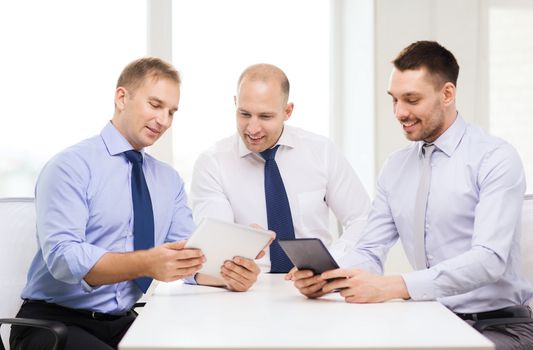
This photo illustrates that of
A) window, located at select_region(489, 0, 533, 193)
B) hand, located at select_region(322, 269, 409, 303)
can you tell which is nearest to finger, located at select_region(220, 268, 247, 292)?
hand, located at select_region(322, 269, 409, 303)

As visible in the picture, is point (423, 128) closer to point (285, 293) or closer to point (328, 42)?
point (285, 293)

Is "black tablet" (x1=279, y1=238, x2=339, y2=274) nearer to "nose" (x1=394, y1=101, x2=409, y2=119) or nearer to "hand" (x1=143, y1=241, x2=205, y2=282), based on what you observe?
"hand" (x1=143, y1=241, x2=205, y2=282)

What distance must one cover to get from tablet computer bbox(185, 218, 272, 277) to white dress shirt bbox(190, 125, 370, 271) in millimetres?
943

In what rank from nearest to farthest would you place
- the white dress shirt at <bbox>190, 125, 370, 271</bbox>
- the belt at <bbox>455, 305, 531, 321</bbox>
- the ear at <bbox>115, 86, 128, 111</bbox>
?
the belt at <bbox>455, 305, 531, 321</bbox> < the ear at <bbox>115, 86, 128, 111</bbox> < the white dress shirt at <bbox>190, 125, 370, 271</bbox>

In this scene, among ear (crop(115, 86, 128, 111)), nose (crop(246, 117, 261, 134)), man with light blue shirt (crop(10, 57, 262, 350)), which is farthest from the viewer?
nose (crop(246, 117, 261, 134))

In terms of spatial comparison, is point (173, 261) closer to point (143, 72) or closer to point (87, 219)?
point (87, 219)

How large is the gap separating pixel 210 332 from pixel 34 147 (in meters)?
3.22

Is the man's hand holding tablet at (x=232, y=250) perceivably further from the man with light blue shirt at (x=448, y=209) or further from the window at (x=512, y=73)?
the window at (x=512, y=73)

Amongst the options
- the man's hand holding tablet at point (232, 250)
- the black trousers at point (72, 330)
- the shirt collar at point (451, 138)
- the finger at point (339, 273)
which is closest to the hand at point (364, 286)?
the finger at point (339, 273)

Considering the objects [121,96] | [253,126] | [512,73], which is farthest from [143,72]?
[512,73]

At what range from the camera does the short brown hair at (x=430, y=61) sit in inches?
121

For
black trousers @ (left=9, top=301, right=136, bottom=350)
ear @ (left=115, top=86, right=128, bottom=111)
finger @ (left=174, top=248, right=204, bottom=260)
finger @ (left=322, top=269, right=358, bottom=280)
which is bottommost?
black trousers @ (left=9, top=301, right=136, bottom=350)

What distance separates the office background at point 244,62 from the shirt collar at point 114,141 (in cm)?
187

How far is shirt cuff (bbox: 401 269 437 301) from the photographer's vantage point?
8.27 ft
